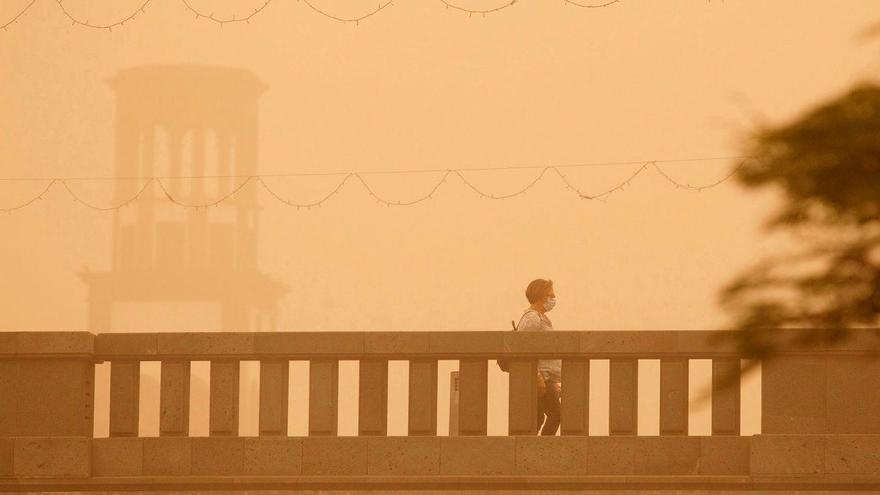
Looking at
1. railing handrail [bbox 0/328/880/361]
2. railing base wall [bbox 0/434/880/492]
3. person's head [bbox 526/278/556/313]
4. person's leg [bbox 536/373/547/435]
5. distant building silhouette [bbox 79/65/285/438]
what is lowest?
railing base wall [bbox 0/434/880/492]

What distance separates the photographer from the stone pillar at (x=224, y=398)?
45.0 ft

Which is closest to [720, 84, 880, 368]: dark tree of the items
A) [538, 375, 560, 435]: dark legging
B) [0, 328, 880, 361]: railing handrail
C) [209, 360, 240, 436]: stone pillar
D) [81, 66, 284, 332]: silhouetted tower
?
[0, 328, 880, 361]: railing handrail

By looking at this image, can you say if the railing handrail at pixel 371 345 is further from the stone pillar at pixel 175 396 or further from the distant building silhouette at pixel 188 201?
the distant building silhouette at pixel 188 201

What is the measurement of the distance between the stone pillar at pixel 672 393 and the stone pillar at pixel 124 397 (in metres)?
4.28

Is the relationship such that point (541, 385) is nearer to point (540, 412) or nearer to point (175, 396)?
point (540, 412)

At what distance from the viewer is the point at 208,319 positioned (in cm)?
3975

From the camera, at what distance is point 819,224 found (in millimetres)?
4586

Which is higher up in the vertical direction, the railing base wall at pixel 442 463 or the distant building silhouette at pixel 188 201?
the distant building silhouette at pixel 188 201

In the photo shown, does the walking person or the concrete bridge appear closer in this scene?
the concrete bridge

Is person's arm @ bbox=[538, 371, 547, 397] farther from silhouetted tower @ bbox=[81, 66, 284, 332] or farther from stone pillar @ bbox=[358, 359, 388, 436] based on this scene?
silhouetted tower @ bbox=[81, 66, 284, 332]

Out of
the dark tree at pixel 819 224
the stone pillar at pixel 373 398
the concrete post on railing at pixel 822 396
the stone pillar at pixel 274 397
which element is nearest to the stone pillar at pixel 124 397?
the stone pillar at pixel 274 397

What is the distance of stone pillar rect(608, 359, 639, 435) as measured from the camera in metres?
13.5

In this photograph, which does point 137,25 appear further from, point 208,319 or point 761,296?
point 761,296

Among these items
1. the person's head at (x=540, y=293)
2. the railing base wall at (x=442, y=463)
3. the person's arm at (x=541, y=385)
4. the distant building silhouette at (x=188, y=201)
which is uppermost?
the distant building silhouette at (x=188, y=201)
